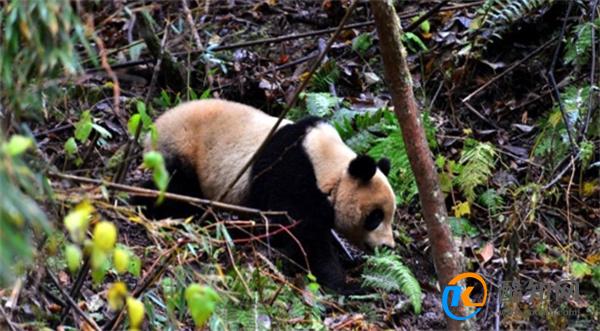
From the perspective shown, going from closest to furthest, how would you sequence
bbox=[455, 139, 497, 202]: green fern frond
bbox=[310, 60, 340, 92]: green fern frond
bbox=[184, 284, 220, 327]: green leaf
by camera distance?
bbox=[184, 284, 220, 327]: green leaf
bbox=[455, 139, 497, 202]: green fern frond
bbox=[310, 60, 340, 92]: green fern frond

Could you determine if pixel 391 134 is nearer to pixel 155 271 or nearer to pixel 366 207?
pixel 366 207

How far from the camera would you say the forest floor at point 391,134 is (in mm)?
5918

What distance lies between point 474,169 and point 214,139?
2.31m

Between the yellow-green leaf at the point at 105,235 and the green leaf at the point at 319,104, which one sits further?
the green leaf at the point at 319,104

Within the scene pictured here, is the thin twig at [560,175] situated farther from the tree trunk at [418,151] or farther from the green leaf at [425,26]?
the green leaf at [425,26]

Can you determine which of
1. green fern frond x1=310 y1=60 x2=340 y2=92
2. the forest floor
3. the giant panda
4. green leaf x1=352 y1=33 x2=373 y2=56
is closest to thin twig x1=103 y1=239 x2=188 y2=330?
the forest floor

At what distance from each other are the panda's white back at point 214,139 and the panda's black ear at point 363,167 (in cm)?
91

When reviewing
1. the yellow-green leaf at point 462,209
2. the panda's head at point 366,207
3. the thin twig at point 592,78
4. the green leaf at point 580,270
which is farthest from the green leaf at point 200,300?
the thin twig at point 592,78

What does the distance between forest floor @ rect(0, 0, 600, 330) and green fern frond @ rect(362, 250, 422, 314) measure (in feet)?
0.43

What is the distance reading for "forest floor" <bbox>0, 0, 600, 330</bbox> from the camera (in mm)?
5918

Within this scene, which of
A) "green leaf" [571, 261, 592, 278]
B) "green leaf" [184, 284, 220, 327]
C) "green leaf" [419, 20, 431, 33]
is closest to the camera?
"green leaf" [184, 284, 220, 327]

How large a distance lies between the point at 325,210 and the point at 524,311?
5.81 ft

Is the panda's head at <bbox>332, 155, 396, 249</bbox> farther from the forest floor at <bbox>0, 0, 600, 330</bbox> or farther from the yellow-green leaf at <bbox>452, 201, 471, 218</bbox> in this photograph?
the yellow-green leaf at <bbox>452, 201, 471, 218</bbox>

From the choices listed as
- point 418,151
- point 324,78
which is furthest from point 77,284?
Result: point 324,78
